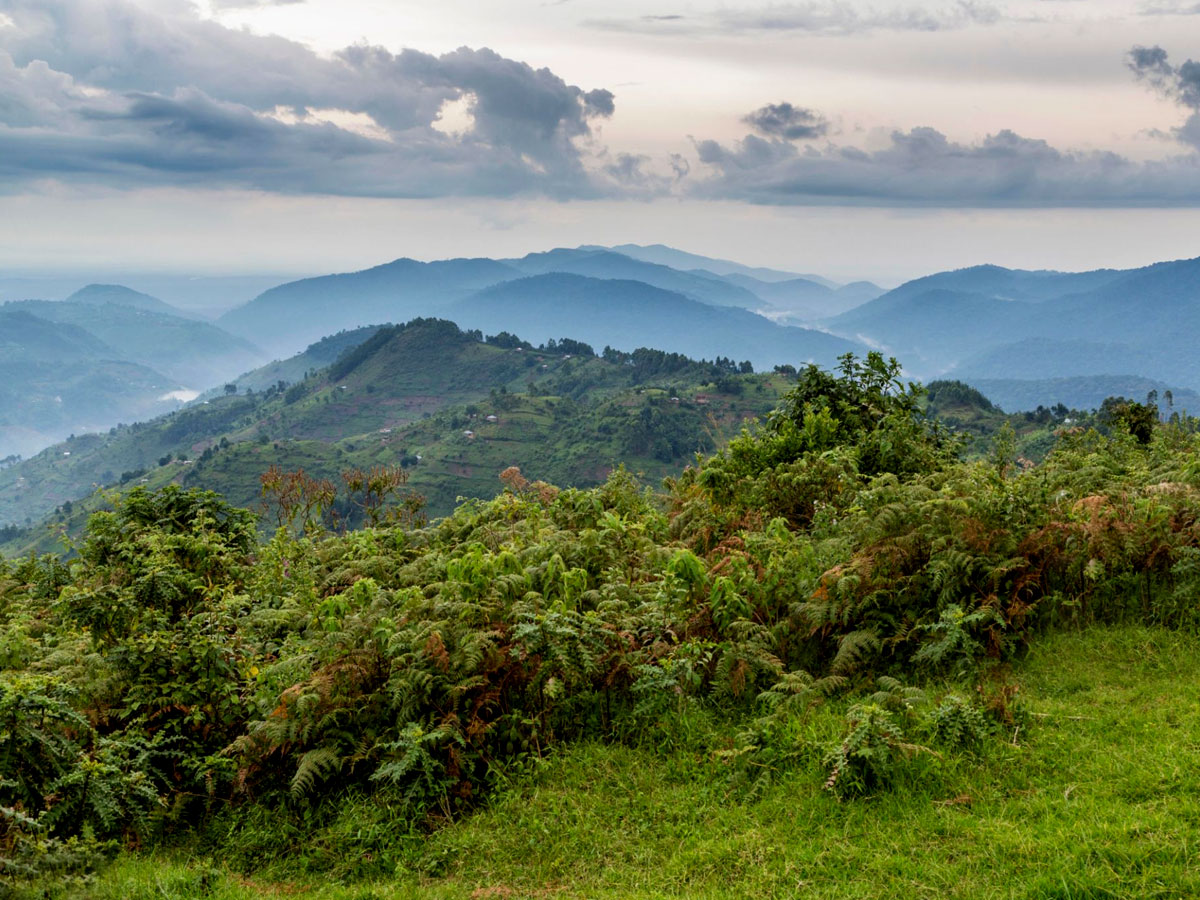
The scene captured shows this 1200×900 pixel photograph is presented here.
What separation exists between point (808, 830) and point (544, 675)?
7.25ft

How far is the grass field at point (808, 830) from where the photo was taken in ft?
13.6

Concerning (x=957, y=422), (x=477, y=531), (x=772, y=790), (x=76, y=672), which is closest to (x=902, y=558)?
(x=772, y=790)

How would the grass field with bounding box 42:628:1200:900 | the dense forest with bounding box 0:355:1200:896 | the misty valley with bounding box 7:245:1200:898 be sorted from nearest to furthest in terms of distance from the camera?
1. the grass field with bounding box 42:628:1200:900
2. the misty valley with bounding box 7:245:1200:898
3. the dense forest with bounding box 0:355:1200:896

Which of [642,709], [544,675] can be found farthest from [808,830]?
[544,675]

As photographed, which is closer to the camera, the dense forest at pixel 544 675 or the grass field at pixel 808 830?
the grass field at pixel 808 830

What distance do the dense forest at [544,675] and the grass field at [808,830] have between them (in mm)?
36

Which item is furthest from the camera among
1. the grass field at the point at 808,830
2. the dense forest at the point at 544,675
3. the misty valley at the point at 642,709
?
the dense forest at the point at 544,675

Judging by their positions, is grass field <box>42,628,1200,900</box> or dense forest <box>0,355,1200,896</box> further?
dense forest <box>0,355,1200,896</box>

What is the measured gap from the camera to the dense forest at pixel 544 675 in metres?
5.09

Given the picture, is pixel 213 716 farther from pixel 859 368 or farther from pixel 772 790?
pixel 859 368

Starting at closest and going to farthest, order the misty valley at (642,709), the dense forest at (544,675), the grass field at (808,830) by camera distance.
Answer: the grass field at (808,830) → the misty valley at (642,709) → the dense forest at (544,675)

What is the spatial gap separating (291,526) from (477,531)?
4.58m

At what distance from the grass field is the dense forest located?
4cm

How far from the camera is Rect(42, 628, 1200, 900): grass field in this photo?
4.13 meters
